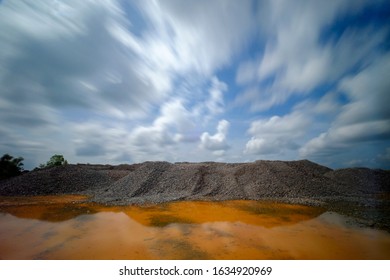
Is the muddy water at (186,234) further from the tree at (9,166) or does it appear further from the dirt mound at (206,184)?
the tree at (9,166)

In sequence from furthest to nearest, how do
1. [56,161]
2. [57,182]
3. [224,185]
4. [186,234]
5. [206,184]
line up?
[56,161] < [57,182] < [206,184] < [224,185] < [186,234]

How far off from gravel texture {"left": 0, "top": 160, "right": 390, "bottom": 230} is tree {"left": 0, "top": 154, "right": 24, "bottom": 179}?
591cm

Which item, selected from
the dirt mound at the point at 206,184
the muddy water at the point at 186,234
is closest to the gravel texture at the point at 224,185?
the dirt mound at the point at 206,184

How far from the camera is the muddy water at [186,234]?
6809 mm

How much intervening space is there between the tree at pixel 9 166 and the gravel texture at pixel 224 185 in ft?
19.4

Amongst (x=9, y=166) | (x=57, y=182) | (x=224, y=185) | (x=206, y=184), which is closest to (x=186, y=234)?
(x=224, y=185)

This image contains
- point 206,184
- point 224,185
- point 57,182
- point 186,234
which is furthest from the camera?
point 57,182

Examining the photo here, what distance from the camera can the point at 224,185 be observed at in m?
18.8

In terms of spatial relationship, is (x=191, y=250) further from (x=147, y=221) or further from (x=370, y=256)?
(x=370, y=256)

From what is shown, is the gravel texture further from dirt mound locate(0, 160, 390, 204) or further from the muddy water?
the muddy water

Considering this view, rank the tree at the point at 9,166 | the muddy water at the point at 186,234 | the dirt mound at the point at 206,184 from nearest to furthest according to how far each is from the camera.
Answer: the muddy water at the point at 186,234, the dirt mound at the point at 206,184, the tree at the point at 9,166

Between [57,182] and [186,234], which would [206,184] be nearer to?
[186,234]

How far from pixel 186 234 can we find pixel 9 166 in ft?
92.4

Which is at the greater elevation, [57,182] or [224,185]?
[57,182]
